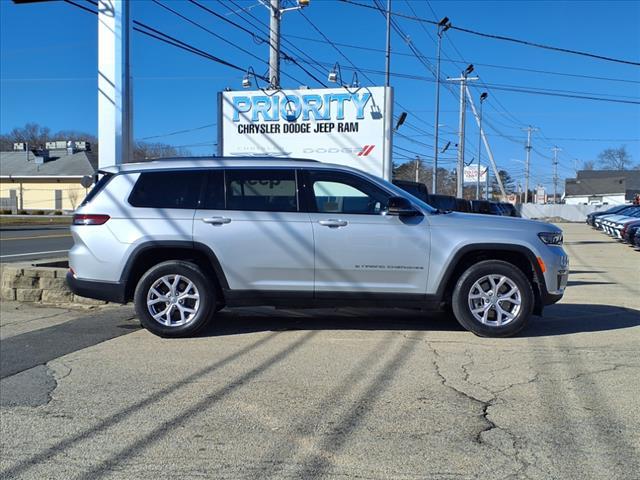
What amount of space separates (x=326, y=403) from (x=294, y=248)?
7.02 ft

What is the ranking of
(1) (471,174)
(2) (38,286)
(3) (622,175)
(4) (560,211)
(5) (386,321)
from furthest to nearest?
(3) (622,175)
(1) (471,174)
(4) (560,211)
(2) (38,286)
(5) (386,321)

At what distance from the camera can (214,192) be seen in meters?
6.27

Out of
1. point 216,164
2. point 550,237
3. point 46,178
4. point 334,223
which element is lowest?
point 550,237

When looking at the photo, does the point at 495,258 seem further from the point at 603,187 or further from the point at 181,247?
the point at 603,187

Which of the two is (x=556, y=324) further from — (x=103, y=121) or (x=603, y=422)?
(x=103, y=121)

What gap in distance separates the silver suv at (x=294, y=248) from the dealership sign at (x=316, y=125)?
6431mm

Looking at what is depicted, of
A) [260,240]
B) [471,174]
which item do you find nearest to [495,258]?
[260,240]

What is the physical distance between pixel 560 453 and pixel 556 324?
3.75 m

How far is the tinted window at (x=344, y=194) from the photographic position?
618 centimetres

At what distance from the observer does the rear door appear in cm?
609

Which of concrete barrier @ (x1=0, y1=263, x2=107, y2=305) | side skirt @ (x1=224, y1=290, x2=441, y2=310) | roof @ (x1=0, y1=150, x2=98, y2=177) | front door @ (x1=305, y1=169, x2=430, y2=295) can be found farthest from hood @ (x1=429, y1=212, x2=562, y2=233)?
roof @ (x1=0, y1=150, x2=98, y2=177)

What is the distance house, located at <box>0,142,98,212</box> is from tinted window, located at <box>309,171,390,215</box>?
183ft

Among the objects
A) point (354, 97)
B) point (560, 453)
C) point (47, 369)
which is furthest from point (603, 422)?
point (354, 97)

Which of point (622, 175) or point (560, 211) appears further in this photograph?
point (622, 175)
